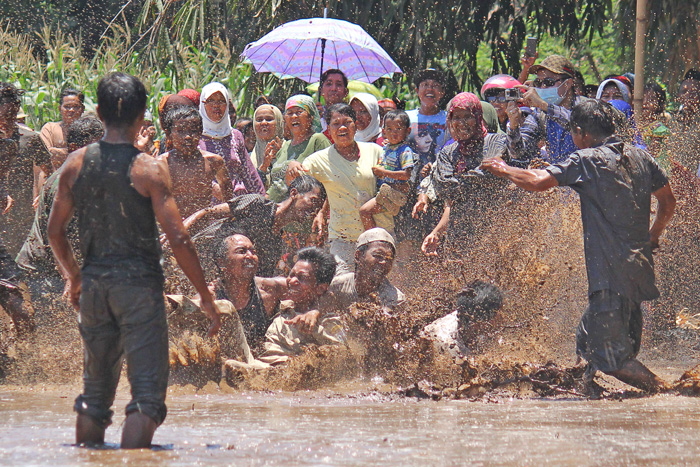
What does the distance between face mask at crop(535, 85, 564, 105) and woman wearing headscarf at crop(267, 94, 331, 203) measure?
1.88 m

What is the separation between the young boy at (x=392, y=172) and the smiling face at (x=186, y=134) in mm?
1449

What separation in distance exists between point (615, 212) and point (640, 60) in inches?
142

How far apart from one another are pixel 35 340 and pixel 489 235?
3.43 meters

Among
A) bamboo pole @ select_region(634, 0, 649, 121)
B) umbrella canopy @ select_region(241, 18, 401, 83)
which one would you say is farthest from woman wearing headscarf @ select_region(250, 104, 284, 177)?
bamboo pole @ select_region(634, 0, 649, 121)

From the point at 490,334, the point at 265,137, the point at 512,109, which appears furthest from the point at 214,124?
the point at 490,334

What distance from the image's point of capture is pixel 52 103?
14.0 m

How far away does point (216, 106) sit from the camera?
8906 millimetres

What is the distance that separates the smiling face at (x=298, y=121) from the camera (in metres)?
9.32

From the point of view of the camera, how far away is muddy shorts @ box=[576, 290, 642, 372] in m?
6.28

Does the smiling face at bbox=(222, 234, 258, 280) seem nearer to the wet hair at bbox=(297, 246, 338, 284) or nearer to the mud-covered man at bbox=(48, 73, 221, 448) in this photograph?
the wet hair at bbox=(297, 246, 338, 284)

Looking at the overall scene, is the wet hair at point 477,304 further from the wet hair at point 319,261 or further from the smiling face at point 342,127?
the smiling face at point 342,127

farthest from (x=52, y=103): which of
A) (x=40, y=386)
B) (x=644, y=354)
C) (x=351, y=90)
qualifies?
(x=644, y=354)

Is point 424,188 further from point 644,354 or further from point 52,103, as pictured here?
point 52,103

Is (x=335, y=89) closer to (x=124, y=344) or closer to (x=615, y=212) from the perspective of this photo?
(x=615, y=212)
